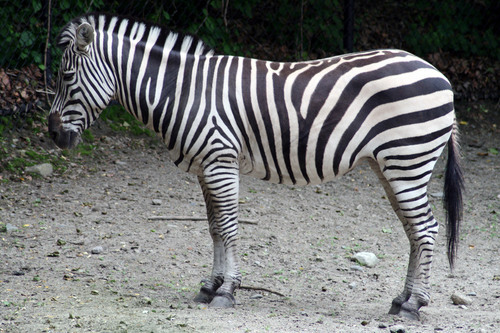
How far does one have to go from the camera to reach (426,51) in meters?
Result: 11.0

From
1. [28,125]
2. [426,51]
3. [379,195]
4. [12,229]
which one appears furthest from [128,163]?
[426,51]

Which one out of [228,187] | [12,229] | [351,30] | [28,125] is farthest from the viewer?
[351,30]

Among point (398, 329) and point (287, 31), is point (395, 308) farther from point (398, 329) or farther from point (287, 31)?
point (287, 31)

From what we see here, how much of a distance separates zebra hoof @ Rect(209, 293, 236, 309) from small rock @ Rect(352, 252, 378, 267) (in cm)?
177

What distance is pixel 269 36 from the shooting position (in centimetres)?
1020

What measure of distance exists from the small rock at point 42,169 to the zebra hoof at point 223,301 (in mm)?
3449

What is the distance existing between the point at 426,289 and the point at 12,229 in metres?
3.87

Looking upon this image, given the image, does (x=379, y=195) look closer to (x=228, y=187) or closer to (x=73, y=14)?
(x=228, y=187)

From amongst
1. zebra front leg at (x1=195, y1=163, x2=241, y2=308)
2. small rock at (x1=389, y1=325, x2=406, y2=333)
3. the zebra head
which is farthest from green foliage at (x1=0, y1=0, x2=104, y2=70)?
small rock at (x1=389, y1=325, x2=406, y2=333)

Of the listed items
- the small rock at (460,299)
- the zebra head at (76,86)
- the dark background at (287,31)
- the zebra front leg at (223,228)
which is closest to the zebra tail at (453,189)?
the small rock at (460,299)

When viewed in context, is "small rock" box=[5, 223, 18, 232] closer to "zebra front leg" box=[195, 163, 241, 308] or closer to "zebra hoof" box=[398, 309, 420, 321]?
"zebra front leg" box=[195, 163, 241, 308]

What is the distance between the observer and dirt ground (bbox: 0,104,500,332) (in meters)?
→ 4.55

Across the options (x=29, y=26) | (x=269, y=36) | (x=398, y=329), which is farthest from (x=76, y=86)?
(x=269, y=36)

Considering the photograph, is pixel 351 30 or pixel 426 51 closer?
pixel 351 30
